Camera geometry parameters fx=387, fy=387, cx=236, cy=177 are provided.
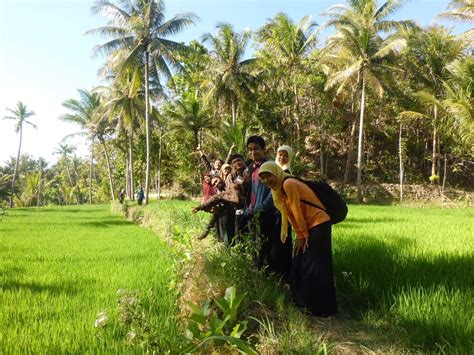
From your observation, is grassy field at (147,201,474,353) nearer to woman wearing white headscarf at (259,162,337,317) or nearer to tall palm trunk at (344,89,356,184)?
woman wearing white headscarf at (259,162,337,317)

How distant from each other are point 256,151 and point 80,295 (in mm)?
2298

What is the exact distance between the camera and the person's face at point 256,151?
12.5ft

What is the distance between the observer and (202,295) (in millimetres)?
3078

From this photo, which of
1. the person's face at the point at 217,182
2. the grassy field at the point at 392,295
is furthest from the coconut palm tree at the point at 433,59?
the person's face at the point at 217,182

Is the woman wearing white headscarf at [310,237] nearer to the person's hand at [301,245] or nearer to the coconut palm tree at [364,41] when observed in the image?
the person's hand at [301,245]

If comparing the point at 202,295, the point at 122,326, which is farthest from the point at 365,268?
the point at 122,326

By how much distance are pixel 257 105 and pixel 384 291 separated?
19.6 m

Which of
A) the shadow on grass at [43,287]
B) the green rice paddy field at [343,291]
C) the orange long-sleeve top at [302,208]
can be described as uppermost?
the orange long-sleeve top at [302,208]

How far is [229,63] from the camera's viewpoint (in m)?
21.2

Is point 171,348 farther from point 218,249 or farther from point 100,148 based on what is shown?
point 100,148

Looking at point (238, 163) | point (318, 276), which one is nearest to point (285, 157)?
point (238, 163)

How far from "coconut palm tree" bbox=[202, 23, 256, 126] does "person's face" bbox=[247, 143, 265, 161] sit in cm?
1735

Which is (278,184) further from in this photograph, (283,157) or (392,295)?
(392,295)

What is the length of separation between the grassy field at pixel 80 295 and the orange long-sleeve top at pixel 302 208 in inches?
48.3
